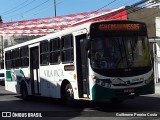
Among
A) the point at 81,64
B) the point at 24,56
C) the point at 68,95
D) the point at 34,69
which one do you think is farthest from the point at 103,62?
the point at 24,56

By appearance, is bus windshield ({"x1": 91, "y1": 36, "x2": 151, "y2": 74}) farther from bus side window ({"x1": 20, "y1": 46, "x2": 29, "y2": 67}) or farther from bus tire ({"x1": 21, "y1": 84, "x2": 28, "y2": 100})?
bus tire ({"x1": 21, "y1": 84, "x2": 28, "y2": 100})

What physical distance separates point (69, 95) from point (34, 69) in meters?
4.45

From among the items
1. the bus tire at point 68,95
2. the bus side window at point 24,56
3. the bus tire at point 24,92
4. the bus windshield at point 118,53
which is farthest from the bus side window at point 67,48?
the bus tire at point 24,92

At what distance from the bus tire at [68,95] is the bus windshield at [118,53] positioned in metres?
2.20

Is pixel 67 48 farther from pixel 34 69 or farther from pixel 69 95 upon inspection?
pixel 34 69

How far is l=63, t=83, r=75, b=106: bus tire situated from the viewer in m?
15.3

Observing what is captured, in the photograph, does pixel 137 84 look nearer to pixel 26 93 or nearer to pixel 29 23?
pixel 26 93

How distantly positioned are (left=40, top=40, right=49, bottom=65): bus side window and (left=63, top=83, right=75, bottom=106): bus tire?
2158 millimetres

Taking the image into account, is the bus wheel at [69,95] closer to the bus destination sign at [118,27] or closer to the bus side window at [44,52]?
the bus side window at [44,52]

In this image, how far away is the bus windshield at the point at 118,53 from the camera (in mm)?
13516

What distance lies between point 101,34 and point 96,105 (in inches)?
145

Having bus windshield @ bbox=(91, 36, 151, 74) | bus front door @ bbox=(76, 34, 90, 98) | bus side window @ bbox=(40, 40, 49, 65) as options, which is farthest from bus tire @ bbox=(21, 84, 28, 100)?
bus windshield @ bbox=(91, 36, 151, 74)

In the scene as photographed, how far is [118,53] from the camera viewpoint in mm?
13695

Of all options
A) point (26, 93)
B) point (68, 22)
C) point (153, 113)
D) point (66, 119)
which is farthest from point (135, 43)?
point (68, 22)
